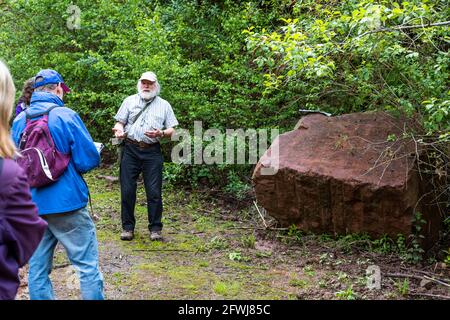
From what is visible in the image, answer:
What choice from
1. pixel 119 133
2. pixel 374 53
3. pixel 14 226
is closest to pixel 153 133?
pixel 119 133

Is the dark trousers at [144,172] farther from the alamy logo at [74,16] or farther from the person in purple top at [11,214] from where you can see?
the alamy logo at [74,16]

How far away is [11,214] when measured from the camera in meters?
2.63

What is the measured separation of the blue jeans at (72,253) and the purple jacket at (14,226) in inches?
51.1

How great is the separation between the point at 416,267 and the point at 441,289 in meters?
0.52

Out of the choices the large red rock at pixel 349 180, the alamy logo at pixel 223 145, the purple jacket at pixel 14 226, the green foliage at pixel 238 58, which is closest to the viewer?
the purple jacket at pixel 14 226

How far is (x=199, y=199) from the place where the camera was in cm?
867

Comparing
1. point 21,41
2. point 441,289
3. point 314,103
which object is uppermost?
point 21,41

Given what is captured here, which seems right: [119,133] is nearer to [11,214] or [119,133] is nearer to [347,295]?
[347,295]

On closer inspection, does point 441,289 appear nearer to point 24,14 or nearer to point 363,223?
point 363,223

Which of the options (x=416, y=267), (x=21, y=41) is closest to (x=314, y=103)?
(x=416, y=267)

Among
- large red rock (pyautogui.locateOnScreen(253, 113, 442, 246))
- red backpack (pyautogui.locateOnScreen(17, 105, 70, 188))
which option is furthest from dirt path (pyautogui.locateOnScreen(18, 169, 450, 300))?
red backpack (pyautogui.locateOnScreen(17, 105, 70, 188))

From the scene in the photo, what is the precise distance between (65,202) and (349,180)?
350 cm

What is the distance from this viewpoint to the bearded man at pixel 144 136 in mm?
6383

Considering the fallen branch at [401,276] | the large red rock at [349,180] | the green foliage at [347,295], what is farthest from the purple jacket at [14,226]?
the large red rock at [349,180]
